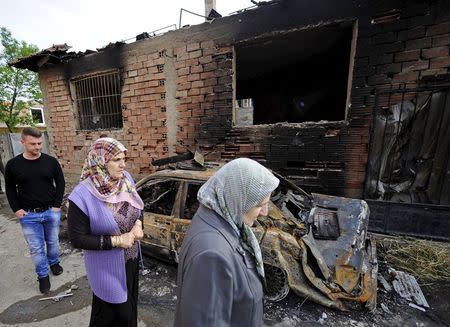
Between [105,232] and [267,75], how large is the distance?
6339 mm

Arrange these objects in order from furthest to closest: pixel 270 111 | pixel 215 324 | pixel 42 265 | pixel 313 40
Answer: pixel 270 111
pixel 313 40
pixel 42 265
pixel 215 324

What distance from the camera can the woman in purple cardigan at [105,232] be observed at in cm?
163

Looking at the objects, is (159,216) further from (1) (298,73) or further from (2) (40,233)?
(1) (298,73)

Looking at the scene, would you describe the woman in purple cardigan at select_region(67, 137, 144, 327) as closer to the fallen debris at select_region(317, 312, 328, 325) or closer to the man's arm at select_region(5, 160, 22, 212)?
the man's arm at select_region(5, 160, 22, 212)

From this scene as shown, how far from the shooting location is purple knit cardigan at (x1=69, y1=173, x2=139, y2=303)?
1650mm

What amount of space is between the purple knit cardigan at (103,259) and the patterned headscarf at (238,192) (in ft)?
3.15

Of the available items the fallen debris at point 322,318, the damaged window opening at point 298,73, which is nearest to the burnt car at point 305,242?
the fallen debris at point 322,318

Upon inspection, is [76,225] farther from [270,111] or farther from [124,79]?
[270,111]

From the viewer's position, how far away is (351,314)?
2436mm

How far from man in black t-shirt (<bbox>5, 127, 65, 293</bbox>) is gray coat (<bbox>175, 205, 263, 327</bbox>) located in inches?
100

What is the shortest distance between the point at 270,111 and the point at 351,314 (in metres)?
6.65

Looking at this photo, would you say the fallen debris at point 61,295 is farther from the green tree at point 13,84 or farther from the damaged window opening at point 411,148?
the green tree at point 13,84

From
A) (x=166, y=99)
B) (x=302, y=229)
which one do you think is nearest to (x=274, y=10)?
(x=166, y=99)

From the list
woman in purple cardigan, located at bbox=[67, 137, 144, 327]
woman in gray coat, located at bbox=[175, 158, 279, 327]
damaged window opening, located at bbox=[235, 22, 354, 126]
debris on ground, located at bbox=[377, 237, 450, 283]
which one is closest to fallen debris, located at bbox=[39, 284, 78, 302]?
woman in purple cardigan, located at bbox=[67, 137, 144, 327]
